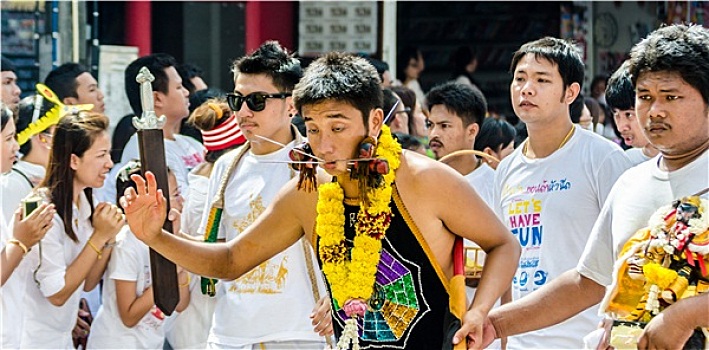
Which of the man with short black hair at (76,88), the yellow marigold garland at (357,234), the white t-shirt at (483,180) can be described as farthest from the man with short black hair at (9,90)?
the yellow marigold garland at (357,234)

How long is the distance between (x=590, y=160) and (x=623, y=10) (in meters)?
→ 9.96

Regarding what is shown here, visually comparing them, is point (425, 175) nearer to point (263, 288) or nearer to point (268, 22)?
point (263, 288)

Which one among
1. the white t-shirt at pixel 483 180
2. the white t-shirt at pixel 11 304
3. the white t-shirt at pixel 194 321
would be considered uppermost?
the white t-shirt at pixel 483 180

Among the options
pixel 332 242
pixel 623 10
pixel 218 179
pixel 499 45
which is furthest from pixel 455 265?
pixel 623 10

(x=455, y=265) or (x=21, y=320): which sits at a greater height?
(x=455, y=265)

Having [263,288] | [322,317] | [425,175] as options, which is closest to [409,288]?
[425,175]

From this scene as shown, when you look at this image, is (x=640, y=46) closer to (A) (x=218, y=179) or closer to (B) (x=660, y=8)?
(A) (x=218, y=179)

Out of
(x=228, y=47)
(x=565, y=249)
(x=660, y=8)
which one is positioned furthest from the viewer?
(x=660, y=8)

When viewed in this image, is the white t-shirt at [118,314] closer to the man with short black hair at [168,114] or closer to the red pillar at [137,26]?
the man with short black hair at [168,114]

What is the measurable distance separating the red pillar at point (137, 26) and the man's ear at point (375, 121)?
23.8 feet

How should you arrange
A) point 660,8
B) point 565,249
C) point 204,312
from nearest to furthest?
1. point 565,249
2. point 204,312
3. point 660,8

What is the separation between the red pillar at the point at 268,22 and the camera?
12.0 meters

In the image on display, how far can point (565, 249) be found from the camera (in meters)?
5.19

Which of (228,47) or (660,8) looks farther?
(660,8)
